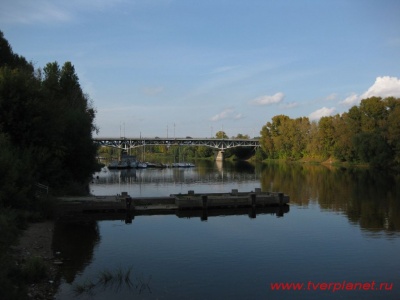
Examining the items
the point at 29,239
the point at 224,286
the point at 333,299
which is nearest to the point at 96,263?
the point at 29,239

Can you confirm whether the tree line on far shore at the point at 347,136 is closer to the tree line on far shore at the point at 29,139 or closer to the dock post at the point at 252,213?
the dock post at the point at 252,213

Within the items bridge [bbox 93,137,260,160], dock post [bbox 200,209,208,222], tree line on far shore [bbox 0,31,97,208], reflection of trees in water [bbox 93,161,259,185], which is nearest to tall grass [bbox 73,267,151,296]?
tree line on far shore [bbox 0,31,97,208]

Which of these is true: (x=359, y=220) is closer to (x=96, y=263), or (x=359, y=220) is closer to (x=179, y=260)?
(x=179, y=260)

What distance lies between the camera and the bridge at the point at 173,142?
140 metres

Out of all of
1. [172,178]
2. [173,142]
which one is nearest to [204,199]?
[172,178]

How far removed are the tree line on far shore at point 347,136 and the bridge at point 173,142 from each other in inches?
515

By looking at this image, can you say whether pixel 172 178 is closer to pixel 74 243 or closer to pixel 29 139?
pixel 29 139

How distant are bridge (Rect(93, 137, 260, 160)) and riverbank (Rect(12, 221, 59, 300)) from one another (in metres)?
108

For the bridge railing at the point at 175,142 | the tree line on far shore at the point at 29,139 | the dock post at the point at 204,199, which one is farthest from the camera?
the bridge railing at the point at 175,142

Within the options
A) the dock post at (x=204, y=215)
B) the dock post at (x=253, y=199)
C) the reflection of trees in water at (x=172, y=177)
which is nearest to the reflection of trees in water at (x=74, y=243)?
the dock post at (x=204, y=215)

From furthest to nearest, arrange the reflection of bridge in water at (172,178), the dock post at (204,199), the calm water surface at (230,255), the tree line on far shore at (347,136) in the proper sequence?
the tree line on far shore at (347,136)
the reflection of bridge in water at (172,178)
the dock post at (204,199)
the calm water surface at (230,255)

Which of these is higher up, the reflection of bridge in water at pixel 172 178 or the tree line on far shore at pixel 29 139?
the tree line on far shore at pixel 29 139

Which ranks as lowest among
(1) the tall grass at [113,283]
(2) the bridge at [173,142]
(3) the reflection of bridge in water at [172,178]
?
(1) the tall grass at [113,283]

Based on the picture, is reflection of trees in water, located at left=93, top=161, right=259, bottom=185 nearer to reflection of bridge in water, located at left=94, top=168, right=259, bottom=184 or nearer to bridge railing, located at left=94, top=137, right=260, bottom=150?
reflection of bridge in water, located at left=94, top=168, right=259, bottom=184
